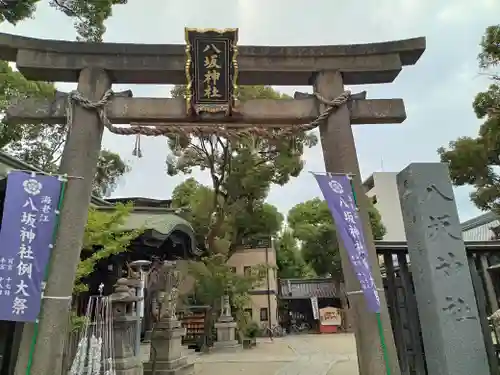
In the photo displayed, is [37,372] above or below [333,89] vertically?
below

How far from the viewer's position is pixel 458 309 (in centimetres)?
391

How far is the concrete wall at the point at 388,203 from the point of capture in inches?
1503

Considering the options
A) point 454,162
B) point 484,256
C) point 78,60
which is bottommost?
point 484,256

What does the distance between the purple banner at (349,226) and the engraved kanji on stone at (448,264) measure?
749 mm

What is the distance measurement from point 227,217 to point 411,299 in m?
17.2

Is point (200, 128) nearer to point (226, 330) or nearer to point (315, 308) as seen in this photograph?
point (226, 330)

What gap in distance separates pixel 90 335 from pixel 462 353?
20.2 ft

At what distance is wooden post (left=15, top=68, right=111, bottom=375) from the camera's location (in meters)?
4.07

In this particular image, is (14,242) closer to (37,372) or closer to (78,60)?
(37,372)

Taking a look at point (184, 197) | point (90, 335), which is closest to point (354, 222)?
point (90, 335)

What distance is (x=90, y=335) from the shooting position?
7.03m

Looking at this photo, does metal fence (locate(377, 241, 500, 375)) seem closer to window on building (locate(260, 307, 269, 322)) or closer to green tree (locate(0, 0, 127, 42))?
green tree (locate(0, 0, 127, 42))

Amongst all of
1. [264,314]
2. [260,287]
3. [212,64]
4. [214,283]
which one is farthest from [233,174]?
[212,64]

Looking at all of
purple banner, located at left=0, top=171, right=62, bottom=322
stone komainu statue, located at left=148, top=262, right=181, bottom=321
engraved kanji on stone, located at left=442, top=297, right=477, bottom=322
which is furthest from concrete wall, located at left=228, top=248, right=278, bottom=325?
engraved kanji on stone, located at left=442, top=297, right=477, bottom=322
